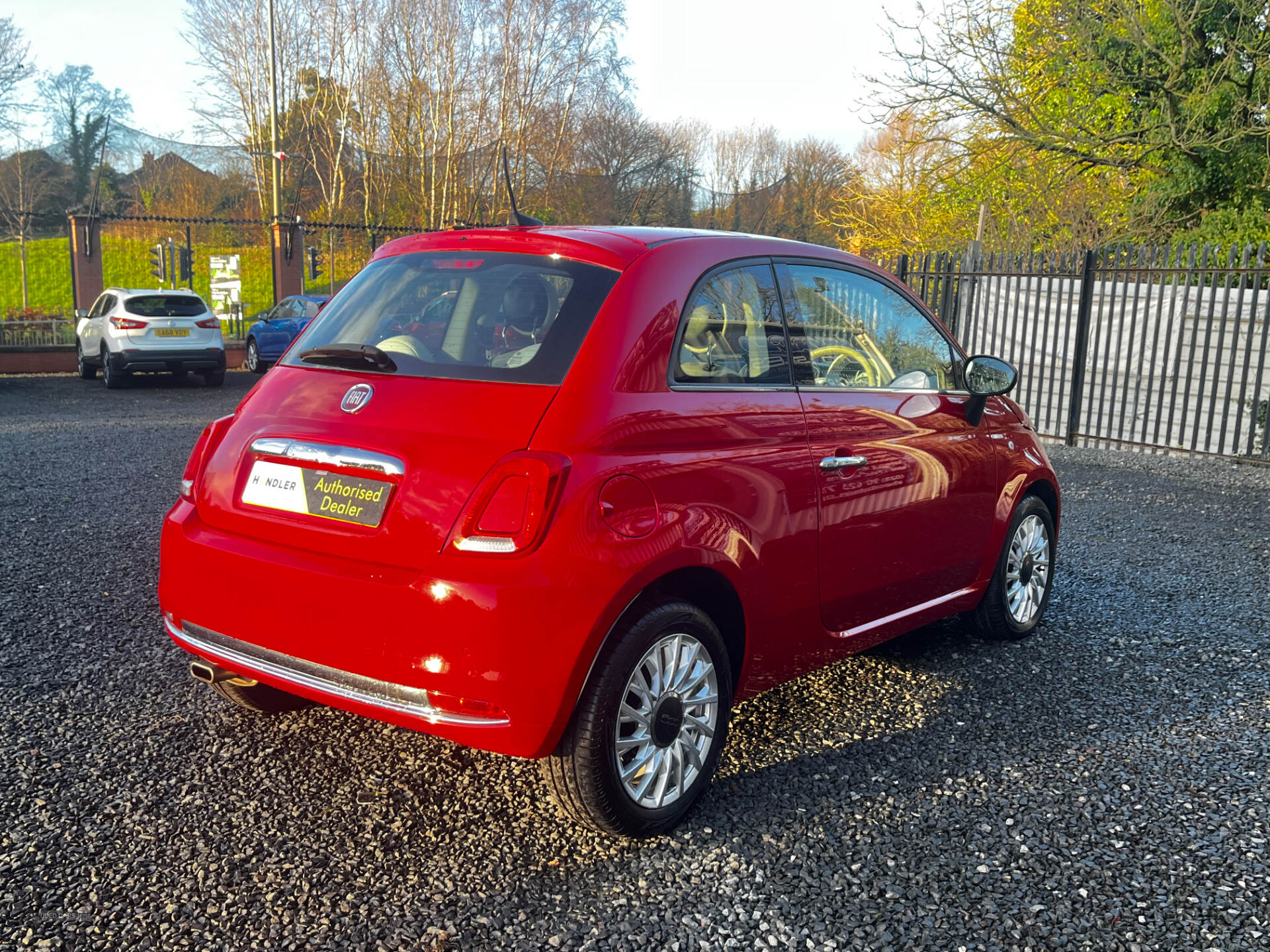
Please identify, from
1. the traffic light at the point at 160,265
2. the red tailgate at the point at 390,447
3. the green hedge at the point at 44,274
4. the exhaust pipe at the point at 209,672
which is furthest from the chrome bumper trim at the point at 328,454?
the traffic light at the point at 160,265

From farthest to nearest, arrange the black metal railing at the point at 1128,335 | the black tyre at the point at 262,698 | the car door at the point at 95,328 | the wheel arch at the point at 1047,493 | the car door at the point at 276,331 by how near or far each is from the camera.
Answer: the car door at the point at 276,331 < the car door at the point at 95,328 < the black metal railing at the point at 1128,335 < the wheel arch at the point at 1047,493 < the black tyre at the point at 262,698

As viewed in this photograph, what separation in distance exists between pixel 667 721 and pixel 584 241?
1.51 meters

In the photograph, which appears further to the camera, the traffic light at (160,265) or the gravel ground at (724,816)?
the traffic light at (160,265)

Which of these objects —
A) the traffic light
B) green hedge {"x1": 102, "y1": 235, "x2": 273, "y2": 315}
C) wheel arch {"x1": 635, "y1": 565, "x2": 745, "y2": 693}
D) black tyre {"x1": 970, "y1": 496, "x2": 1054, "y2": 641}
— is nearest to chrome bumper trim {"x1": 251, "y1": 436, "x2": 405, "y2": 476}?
wheel arch {"x1": 635, "y1": 565, "x2": 745, "y2": 693}

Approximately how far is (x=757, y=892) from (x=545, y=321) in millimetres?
1715

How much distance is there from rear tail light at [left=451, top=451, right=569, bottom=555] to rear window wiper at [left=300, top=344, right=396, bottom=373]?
2.09ft

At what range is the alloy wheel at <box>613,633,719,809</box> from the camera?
2977 millimetres

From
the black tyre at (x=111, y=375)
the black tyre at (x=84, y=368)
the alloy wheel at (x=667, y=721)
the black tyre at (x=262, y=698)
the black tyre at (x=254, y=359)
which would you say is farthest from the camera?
the black tyre at (x=254, y=359)

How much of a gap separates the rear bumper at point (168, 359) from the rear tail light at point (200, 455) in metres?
16.9

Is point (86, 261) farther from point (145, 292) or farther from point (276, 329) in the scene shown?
point (145, 292)

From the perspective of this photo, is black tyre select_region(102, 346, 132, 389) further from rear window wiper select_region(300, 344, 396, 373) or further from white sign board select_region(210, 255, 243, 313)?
rear window wiper select_region(300, 344, 396, 373)

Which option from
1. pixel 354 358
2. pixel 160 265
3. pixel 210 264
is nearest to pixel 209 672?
pixel 354 358

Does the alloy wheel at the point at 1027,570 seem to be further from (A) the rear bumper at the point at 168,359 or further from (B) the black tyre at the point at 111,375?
(B) the black tyre at the point at 111,375

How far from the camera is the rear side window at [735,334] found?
127 inches
